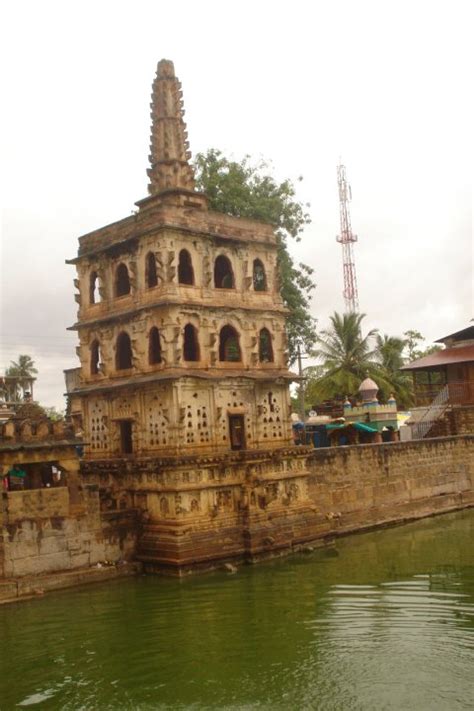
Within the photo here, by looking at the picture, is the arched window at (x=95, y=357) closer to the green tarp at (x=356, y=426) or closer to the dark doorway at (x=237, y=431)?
the dark doorway at (x=237, y=431)

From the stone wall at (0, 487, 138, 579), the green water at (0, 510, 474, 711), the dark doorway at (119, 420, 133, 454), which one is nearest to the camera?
the green water at (0, 510, 474, 711)

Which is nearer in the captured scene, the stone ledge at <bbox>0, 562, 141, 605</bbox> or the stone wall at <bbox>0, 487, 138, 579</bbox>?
the stone ledge at <bbox>0, 562, 141, 605</bbox>

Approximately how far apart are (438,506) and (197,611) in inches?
628

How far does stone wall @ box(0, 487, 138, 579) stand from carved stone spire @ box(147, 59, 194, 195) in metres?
9.16

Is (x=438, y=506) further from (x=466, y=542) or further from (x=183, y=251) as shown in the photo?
(x=183, y=251)

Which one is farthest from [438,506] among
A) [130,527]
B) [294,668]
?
[294,668]

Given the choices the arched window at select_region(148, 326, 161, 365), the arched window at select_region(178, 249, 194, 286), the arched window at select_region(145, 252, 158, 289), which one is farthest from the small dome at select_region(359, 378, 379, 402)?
the arched window at select_region(145, 252, 158, 289)

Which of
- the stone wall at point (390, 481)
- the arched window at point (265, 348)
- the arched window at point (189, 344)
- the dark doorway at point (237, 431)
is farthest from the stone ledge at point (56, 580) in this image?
the arched window at point (265, 348)

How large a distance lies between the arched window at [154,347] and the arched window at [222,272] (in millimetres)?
2736

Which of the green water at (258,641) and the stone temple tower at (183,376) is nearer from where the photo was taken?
the green water at (258,641)

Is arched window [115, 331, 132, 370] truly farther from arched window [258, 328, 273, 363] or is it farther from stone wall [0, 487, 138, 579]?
stone wall [0, 487, 138, 579]

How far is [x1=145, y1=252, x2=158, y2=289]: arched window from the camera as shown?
2080 centimetres

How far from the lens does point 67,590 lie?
1759 centimetres

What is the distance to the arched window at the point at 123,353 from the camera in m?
22.0
